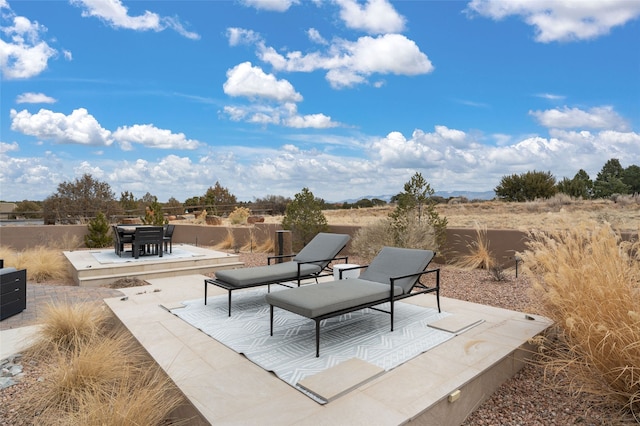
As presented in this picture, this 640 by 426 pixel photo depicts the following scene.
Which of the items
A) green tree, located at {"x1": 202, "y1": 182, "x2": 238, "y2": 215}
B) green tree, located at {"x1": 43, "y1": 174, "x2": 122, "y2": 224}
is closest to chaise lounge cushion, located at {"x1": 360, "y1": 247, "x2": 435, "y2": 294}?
green tree, located at {"x1": 43, "y1": 174, "x2": 122, "y2": 224}

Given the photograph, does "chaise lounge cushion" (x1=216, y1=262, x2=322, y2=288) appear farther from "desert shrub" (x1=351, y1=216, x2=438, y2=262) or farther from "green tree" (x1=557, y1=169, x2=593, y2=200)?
"green tree" (x1=557, y1=169, x2=593, y2=200)

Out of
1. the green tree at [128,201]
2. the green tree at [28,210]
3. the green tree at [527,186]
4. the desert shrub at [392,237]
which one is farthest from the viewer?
the green tree at [527,186]

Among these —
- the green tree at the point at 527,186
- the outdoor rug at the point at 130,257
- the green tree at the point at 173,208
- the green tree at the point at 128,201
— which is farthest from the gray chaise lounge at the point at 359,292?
the green tree at the point at 527,186

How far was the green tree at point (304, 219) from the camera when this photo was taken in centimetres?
992

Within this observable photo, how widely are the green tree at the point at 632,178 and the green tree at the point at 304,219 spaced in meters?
28.5

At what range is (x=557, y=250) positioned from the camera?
10.3 ft

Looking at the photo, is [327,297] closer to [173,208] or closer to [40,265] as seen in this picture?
[40,265]

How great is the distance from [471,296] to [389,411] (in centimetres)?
373

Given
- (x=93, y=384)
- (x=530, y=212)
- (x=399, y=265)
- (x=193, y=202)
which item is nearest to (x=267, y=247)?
(x=399, y=265)

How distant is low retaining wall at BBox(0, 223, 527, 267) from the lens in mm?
7887

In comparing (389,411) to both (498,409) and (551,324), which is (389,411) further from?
(551,324)

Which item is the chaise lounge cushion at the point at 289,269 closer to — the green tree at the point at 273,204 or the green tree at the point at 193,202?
the green tree at the point at 273,204

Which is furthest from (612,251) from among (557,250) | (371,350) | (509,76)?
(509,76)

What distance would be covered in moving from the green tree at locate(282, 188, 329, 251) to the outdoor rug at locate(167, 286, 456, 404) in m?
5.31
